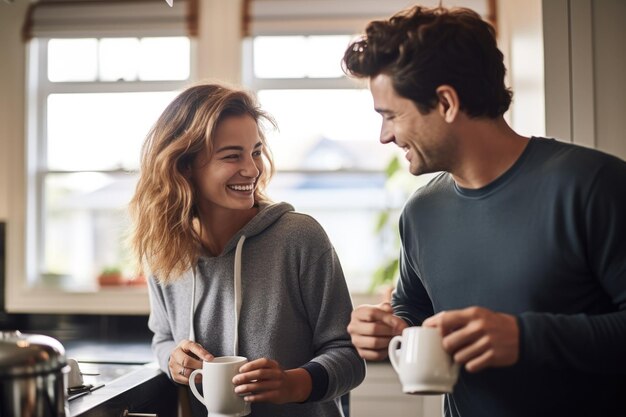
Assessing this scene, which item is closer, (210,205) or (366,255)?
(210,205)

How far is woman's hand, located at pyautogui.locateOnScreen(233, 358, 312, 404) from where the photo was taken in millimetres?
1255

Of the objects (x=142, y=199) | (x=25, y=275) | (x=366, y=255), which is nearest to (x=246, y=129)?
(x=142, y=199)

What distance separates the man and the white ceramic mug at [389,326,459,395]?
3.8 inches

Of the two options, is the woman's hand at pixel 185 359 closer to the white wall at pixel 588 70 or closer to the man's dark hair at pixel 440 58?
the man's dark hair at pixel 440 58

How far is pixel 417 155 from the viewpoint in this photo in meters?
1.25

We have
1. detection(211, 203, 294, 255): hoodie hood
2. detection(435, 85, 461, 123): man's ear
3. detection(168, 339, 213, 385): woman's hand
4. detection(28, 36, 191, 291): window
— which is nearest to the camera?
detection(435, 85, 461, 123): man's ear

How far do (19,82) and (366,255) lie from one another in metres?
1.99

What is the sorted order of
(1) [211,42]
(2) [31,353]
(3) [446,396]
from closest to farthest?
(2) [31,353], (3) [446,396], (1) [211,42]

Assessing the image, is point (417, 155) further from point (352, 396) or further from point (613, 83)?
point (352, 396)

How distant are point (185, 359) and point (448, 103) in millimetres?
794

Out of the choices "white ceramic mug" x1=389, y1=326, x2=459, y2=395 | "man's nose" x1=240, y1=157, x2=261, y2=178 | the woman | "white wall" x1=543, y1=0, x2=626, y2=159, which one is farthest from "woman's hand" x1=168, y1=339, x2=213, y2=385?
"white wall" x1=543, y1=0, x2=626, y2=159

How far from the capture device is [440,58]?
122cm

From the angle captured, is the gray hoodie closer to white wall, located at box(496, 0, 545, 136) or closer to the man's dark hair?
the man's dark hair

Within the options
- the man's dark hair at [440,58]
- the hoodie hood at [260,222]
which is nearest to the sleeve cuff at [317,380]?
the hoodie hood at [260,222]
